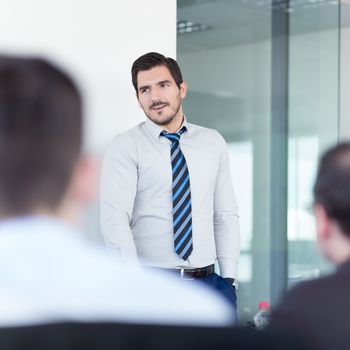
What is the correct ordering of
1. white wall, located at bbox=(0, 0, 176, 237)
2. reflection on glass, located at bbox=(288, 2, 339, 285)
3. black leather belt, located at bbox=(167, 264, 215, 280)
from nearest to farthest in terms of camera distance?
black leather belt, located at bbox=(167, 264, 215, 280) < white wall, located at bbox=(0, 0, 176, 237) < reflection on glass, located at bbox=(288, 2, 339, 285)

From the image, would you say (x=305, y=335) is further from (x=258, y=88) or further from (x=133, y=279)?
(x=258, y=88)

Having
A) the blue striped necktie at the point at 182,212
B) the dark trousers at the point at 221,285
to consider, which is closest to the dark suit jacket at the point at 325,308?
the blue striped necktie at the point at 182,212

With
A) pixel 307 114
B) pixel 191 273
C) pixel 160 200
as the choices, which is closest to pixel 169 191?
pixel 160 200

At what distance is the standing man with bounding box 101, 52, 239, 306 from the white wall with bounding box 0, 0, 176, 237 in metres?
0.36

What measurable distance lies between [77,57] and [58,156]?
13.3ft

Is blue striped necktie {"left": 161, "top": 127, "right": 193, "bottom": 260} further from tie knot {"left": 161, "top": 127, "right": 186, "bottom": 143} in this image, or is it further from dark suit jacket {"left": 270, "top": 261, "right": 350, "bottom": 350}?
dark suit jacket {"left": 270, "top": 261, "right": 350, "bottom": 350}

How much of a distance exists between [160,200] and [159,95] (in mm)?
545

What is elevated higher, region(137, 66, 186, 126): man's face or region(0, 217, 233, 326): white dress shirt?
region(137, 66, 186, 126): man's face

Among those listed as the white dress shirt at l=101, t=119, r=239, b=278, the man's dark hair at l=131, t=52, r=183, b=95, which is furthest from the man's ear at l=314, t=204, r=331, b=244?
the man's dark hair at l=131, t=52, r=183, b=95

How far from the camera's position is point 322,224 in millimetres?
1806

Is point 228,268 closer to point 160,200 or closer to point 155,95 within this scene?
point 160,200

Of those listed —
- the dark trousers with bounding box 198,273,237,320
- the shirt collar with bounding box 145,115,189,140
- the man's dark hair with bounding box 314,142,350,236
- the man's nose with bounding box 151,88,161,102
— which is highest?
the man's nose with bounding box 151,88,161,102

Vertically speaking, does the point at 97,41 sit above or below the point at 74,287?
above

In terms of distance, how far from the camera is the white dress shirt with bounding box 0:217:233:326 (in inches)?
35.8
